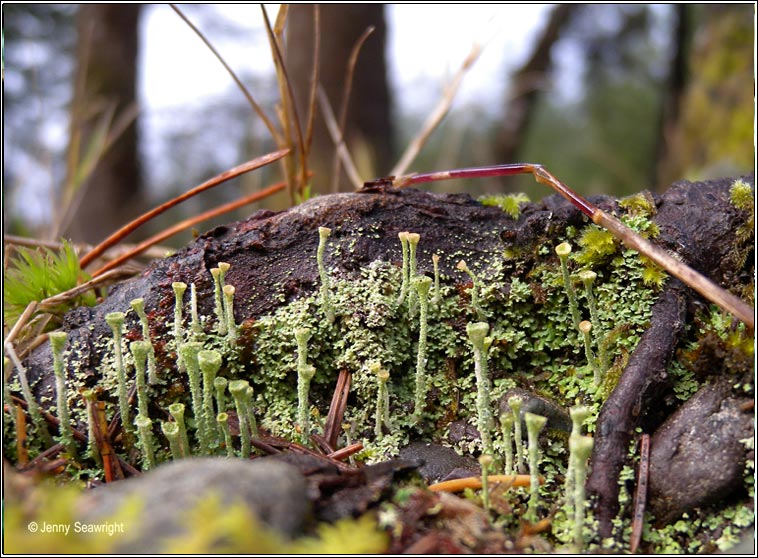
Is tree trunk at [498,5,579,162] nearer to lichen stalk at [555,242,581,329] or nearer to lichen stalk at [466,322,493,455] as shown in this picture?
lichen stalk at [555,242,581,329]

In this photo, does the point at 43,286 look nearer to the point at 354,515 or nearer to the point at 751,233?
the point at 354,515

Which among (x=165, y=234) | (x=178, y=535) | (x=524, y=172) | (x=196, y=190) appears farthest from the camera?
(x=165, y=234)

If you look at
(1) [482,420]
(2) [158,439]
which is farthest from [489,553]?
(2) [158,439]

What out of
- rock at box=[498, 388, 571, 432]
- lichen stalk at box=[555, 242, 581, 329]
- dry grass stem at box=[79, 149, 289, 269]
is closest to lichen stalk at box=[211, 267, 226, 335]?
dry grass stem at box=[79, 149, 289, 269]

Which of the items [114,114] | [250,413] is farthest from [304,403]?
[114,114]

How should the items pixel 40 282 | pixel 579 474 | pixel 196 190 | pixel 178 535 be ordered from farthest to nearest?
pixel 196 190 → pixel 40 282 → pixel 579 474 → pixel 178 535

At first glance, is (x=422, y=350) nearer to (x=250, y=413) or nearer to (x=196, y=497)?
(x=250, y=413)
